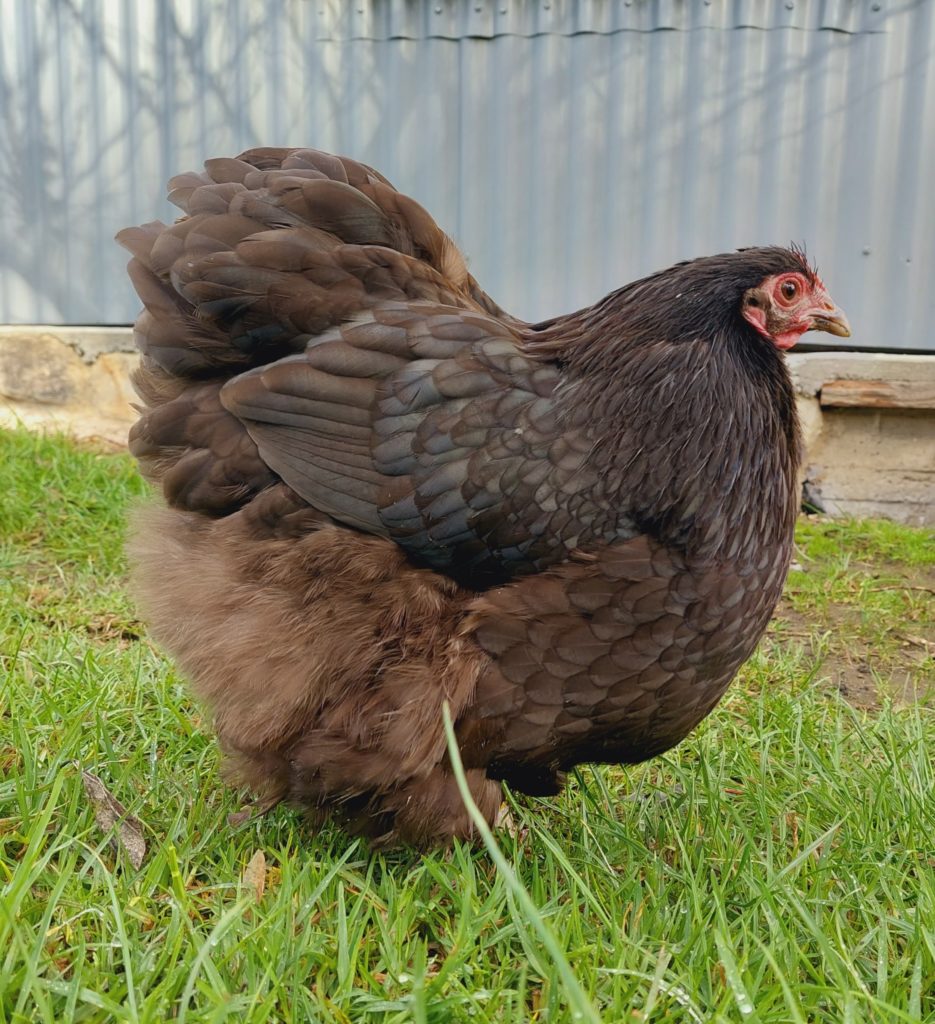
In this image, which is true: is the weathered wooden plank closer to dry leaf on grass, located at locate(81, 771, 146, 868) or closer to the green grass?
the green grass

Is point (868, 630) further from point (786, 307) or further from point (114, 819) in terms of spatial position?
point (114, 819)

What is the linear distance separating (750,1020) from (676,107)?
16.9 feet

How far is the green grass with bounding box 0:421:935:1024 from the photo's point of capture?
1722 millimetres

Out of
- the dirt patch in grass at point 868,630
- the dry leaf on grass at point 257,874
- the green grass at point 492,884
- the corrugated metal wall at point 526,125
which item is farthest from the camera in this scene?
the corrugated metal wall at point 526,125

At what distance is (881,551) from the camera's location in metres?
5.08

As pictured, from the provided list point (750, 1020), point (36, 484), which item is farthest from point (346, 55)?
point (750, 1020)

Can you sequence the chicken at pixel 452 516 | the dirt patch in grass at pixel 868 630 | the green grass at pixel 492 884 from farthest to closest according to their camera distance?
1. the dirt patch in grass at pixel 868 630
2. the chicken at pixel 452 516
3. the green grass at pixel 492 884

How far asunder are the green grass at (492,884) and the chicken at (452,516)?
24 centimetres

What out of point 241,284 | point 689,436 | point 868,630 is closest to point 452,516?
point 689,436

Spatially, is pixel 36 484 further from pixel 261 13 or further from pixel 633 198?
pixel 633 198

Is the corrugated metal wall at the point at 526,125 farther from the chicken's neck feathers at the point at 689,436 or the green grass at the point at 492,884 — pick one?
the chicken's neck feathers at the point at 689,436

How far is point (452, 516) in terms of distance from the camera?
2.33m

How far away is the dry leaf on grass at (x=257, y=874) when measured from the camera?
7.04ft

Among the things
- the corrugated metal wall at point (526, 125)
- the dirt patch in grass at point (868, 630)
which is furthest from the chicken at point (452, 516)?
the corrugated metal wall at point (526, 125)
